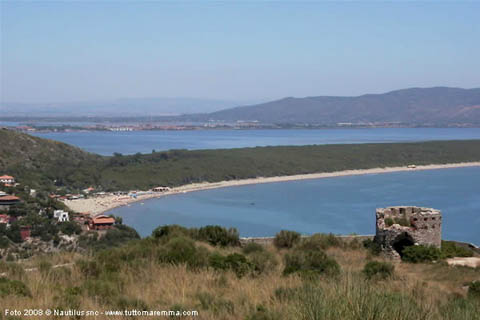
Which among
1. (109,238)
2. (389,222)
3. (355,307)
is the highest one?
(355,307)

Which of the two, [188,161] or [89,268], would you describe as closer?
[89,268]

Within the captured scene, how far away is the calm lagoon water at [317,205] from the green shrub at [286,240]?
21.9 metres

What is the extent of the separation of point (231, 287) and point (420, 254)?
4.92 meters

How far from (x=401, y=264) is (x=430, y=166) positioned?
196ft

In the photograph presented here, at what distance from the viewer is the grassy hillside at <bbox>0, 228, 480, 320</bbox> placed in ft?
9.09

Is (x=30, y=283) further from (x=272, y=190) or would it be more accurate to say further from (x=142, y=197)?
(x=272, y=190)

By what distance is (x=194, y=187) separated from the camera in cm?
4972

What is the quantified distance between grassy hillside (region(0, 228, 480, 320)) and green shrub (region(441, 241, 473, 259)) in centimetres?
168

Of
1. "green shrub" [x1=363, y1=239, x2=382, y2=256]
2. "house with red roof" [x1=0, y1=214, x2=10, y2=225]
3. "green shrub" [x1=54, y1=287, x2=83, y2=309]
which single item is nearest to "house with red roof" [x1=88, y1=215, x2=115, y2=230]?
"house with red roof" [x1=0, y1=214, x2=10, y2=225]

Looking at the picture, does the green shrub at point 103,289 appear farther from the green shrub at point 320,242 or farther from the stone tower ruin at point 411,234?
the stone tower ruin at point 411,234

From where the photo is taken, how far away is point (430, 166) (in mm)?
65125

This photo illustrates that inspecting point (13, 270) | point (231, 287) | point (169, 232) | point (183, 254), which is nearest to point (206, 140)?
point (169, 232)

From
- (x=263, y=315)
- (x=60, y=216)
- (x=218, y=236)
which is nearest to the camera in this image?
(x=263, y=315)

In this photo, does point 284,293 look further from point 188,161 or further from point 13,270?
point 188,161
